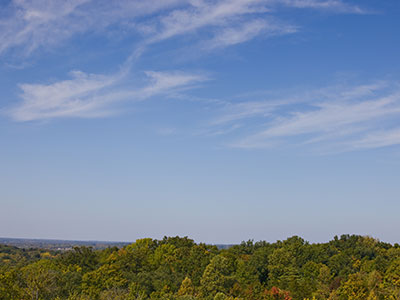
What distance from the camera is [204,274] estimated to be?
251 feet

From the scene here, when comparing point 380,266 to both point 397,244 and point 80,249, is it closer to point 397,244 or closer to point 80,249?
point 397,244

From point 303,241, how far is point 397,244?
23495mm

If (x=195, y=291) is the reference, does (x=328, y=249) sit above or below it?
above

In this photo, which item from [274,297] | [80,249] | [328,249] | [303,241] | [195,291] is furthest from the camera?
[303,241]

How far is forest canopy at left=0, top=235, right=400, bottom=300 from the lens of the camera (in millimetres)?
61812

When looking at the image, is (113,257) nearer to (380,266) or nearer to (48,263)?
(48,263)

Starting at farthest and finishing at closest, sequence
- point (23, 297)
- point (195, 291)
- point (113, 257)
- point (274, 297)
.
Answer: point (113, 257) → point (195, 291) → point (274, 297) → point (23, 297)

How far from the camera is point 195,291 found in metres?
73.6

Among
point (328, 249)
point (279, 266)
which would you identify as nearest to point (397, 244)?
point (328, 249)

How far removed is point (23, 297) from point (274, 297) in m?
35.6

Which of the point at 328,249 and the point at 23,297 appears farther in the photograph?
the point at 328,249

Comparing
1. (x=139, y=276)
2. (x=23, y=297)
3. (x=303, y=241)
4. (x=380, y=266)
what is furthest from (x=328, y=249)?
(x=23, y=297)

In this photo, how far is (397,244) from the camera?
366 ft

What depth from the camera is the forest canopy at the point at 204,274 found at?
6181 cm
